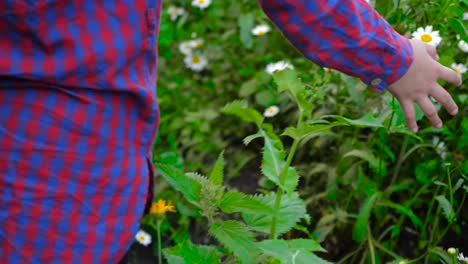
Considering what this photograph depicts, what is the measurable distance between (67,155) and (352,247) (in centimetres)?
98

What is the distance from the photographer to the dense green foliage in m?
1.27

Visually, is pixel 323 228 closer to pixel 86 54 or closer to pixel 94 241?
pixel 94 241

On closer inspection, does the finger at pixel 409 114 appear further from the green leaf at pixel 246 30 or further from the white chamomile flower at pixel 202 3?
the white chamomile flower at pixel 202 3

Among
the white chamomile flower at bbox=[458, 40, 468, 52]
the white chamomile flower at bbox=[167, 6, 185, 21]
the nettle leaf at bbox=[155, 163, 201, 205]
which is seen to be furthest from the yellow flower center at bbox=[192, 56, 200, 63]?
the nettle leaf at bbox=[155, 163, 201, 205]

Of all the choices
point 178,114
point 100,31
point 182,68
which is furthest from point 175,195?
point 100,31

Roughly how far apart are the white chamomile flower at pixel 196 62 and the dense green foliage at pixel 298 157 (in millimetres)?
21

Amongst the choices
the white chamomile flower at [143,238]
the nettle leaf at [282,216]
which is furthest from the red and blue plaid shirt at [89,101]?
the white chamomile flower at [143,238]

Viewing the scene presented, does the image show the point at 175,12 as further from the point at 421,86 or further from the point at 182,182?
the point at 421,86

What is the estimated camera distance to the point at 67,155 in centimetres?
105

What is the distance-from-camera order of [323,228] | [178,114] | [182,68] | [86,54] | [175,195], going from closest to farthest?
[86,54] → [323,228] → [175,195] → [178,114] → [182,68]

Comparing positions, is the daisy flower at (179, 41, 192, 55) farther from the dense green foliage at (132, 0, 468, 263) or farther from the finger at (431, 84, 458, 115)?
the finger at (431, 84, 458, 115)

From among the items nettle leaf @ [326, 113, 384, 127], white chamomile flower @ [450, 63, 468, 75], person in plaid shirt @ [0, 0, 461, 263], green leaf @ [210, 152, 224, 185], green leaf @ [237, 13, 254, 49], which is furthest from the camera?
green leaf @ [237, 13, 254, 49]

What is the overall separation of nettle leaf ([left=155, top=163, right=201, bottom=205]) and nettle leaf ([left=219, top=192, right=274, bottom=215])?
0.19ft

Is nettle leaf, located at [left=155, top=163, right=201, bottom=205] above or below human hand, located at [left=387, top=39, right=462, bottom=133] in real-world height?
below
